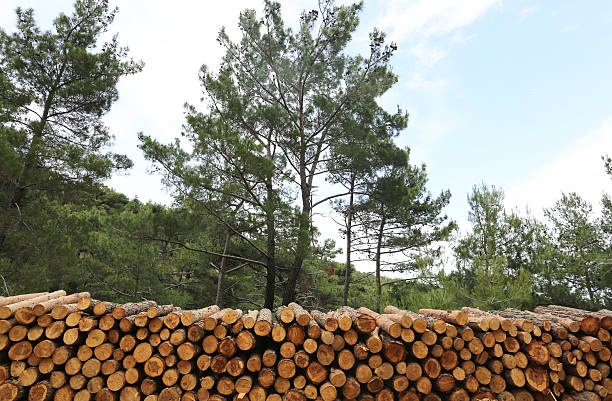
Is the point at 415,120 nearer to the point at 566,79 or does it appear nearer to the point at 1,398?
the point at 566,79

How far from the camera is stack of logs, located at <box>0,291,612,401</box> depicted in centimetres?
257

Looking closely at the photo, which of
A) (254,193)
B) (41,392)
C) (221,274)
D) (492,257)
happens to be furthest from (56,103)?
(492,257)

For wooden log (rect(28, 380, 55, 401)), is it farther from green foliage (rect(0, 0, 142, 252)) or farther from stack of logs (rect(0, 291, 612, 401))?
green foliage (rect(0, 0, 142, 252))

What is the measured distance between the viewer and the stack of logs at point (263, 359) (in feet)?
8.43

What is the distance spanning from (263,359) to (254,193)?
5.90 metres

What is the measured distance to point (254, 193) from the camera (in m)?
8.22

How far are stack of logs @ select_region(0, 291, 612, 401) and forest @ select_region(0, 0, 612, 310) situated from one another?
157 inches

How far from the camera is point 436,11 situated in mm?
8391

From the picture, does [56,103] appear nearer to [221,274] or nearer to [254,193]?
[254,193]

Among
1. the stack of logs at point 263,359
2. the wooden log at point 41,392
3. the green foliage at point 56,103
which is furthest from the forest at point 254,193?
the wooden log at point 41,392

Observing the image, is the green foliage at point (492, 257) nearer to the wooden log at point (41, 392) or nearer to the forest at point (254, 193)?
the forest at point (254, 193)

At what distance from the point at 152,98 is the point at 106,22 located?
7.29ft

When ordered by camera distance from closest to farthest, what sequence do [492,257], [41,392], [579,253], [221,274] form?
[41,392] < [492,257] < [221,274] < [579,253]

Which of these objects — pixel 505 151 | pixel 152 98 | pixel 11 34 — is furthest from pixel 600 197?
pixel 11 34
